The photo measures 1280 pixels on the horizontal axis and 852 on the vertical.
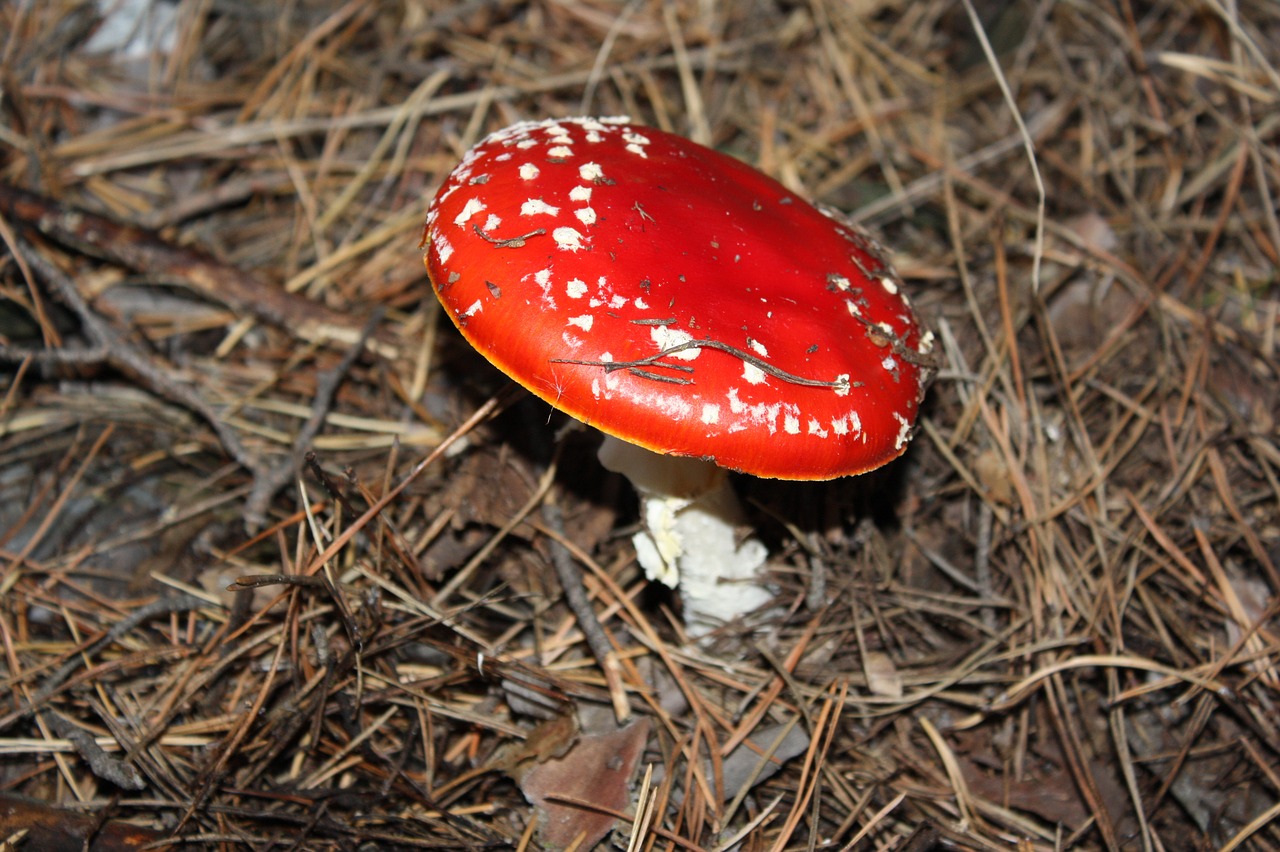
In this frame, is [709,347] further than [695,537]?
No

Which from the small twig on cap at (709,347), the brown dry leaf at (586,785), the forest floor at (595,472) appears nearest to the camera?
the small twig on cap at (709,347)

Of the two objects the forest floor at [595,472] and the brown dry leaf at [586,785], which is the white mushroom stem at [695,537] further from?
the brown dry leaf at [586,785]

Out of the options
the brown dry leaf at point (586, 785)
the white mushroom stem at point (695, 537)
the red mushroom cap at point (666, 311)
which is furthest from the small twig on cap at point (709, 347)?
the brown dry leaf at point (586, 785)

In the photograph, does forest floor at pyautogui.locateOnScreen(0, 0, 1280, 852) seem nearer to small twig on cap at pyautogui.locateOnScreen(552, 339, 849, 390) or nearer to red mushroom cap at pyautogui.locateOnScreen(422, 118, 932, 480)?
red mushroom cap at pyautogui.locateOnScreen(422, 118, 932, 480)

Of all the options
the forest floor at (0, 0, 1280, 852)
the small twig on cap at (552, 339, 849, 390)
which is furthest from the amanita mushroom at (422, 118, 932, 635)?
the forest floor at (0, 0, 1280, 852)

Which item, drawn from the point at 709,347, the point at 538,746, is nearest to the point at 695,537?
the point at 538,746

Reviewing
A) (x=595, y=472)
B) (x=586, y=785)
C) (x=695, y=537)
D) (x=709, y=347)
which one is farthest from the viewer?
(x=595, y=472)

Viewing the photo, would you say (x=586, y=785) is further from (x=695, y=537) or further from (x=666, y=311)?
(x=666, y=311)
